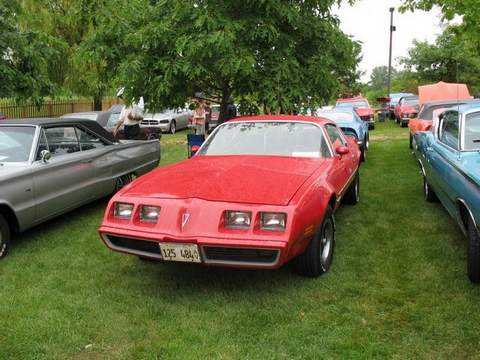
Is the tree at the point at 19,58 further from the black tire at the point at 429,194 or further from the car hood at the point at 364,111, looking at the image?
the car hood at the point at 364,111

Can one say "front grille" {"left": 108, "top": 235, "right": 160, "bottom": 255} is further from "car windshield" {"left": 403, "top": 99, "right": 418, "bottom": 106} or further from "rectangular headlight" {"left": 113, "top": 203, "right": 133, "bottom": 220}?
"car windshield" {"left": 403, "top": 99, "right": 418, "bottom": 106}

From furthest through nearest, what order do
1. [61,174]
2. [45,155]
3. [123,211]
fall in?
1. [61,174]
2. [45,155]
3. [123,211]

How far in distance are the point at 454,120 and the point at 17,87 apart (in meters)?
6.80

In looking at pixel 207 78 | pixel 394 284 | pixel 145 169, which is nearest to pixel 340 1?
pixel 207 78

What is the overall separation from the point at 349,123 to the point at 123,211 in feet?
26.0

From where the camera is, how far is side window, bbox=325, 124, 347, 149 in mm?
5793

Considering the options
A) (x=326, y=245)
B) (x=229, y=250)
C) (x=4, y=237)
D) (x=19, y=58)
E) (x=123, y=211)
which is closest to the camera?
(x=229, y=250)

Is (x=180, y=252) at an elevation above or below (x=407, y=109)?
below

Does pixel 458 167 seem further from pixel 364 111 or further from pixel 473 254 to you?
pixel 364 111

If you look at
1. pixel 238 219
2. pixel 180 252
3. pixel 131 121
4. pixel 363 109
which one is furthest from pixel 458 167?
pixel 363 109

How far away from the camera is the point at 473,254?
4117 mm

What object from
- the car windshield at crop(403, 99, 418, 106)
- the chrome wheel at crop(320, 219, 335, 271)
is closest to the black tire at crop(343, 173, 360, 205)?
the chrome wheel at crop(320, 219, 335, 271)

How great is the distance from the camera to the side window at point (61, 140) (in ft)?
20.7

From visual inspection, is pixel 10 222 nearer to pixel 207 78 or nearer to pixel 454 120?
pixel 207 78
